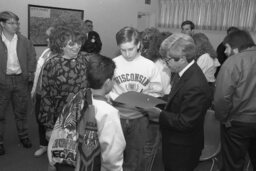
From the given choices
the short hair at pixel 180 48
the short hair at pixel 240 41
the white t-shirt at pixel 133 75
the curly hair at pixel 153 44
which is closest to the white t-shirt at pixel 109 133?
the short hair at pixel 180 48

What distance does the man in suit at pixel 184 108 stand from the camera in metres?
1.64

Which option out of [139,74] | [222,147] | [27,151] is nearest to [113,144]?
[139,74]

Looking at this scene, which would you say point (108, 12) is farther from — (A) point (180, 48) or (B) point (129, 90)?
(A) point (180, 48)

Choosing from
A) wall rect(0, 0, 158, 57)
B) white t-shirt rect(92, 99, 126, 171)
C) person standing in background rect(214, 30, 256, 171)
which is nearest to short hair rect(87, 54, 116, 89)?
white t-shirt rect(92, 99, 126, 171)

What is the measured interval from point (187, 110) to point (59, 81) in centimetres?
127

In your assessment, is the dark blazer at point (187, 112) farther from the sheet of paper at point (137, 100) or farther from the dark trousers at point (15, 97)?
the dark trousers at point (15, 97)

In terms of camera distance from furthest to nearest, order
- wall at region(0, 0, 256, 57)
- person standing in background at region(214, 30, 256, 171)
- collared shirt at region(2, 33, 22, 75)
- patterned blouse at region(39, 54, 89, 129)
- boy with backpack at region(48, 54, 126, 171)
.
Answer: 1. wall at region(0, 0, 256, 57)
2. collared shirt at region(2, 33, 22, 75)
3. patterned blouse at region(39, 54, 89, 129)
4. person standing in background at region(214, 30, 256, 171)
5. boy with backpack at region(48, 54, 126, 171)

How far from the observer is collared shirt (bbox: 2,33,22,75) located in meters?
3.14

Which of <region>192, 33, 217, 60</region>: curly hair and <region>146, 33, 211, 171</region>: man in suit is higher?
<region>192, 33, 217, 60</region>: curly hair

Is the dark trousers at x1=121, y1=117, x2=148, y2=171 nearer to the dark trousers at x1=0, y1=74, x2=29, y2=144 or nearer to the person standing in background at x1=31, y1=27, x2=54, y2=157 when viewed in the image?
the person standing in background at x1=31, y1=27, x2=54, y2=157

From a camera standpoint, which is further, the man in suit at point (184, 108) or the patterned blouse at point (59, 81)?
the patterned blouse at point (59, 81)

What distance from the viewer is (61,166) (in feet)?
5.30

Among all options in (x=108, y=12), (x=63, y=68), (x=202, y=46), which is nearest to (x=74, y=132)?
(x=63, y=68)

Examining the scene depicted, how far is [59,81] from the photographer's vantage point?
242cm
